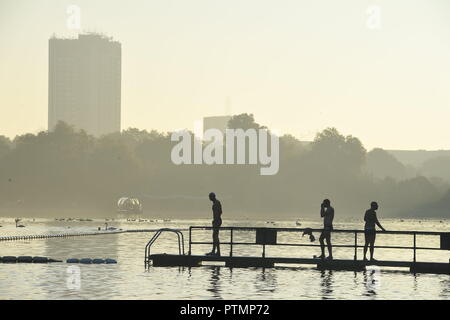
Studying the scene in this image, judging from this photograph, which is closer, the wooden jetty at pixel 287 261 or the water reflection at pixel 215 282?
the water reflection at pixel 215 282

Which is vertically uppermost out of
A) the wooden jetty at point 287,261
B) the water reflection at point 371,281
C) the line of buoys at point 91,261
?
the wooden jetty at point 287,261

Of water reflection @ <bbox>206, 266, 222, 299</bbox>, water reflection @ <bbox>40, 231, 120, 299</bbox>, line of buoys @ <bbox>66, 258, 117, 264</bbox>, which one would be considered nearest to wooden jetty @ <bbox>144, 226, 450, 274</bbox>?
water reflection @ <bbox>206, 266, 222, 299</bbox>

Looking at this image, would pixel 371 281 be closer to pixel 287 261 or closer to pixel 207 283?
pixel 207 283

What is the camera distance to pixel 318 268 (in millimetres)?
51781

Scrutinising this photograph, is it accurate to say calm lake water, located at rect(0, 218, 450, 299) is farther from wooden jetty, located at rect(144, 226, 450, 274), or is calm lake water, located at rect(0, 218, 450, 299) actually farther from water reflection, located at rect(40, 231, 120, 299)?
wooden jetty, located at rect(144, 226, 450, 274)

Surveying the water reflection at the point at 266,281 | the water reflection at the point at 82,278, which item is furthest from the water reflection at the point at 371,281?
the water reflection at the point at 82,278

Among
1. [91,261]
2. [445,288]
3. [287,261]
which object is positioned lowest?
[445,288]

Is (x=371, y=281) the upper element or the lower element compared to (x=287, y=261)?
lower

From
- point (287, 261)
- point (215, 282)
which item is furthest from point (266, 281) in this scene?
point (287, 261)

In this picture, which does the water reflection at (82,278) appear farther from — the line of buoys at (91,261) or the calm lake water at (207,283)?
the line of buoys at (91,261)

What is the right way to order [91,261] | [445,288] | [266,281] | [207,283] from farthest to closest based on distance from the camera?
[91,261] < [266,281] < [207,283] < [445,288]

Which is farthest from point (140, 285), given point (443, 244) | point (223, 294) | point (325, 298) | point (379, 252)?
point (379, 252)
